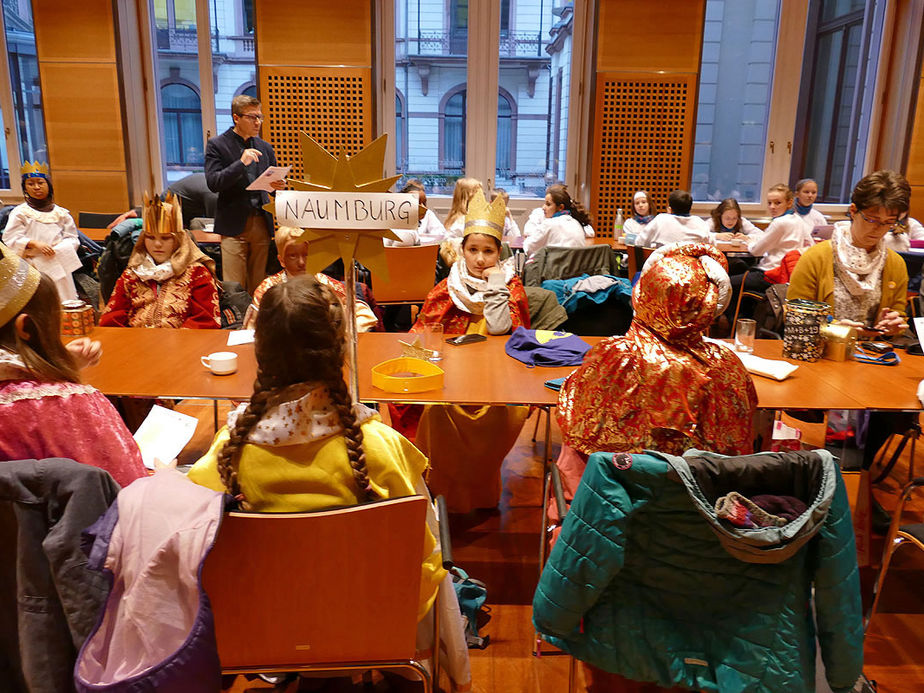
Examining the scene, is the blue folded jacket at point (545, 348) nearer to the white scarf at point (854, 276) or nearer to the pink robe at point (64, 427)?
Result: the white scarf at point (854, 276)

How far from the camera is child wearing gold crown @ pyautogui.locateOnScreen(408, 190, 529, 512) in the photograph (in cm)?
288

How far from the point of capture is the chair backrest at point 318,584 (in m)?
1.25

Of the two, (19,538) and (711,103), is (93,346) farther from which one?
(711,103)

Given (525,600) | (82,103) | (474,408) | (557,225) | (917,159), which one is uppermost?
(82,103)

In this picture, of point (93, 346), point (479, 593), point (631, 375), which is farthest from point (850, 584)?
point (93, 346)

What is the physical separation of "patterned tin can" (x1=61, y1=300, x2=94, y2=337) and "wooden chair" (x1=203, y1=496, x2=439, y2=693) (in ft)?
6.44

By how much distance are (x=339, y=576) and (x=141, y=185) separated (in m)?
7.82

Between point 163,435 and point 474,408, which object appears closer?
point 163,435

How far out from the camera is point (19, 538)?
1.22 meters

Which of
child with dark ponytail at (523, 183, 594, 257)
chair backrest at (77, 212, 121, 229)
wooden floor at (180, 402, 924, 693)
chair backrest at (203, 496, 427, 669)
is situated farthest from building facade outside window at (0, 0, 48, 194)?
chair backrest at (203, 496, 427, 669)

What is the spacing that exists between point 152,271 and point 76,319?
54 cm

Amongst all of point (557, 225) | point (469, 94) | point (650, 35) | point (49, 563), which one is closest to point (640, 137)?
point (650, 35)

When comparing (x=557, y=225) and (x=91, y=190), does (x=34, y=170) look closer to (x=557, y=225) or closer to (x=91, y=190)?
A: (x=91, y=190)

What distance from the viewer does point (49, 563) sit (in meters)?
1.24
